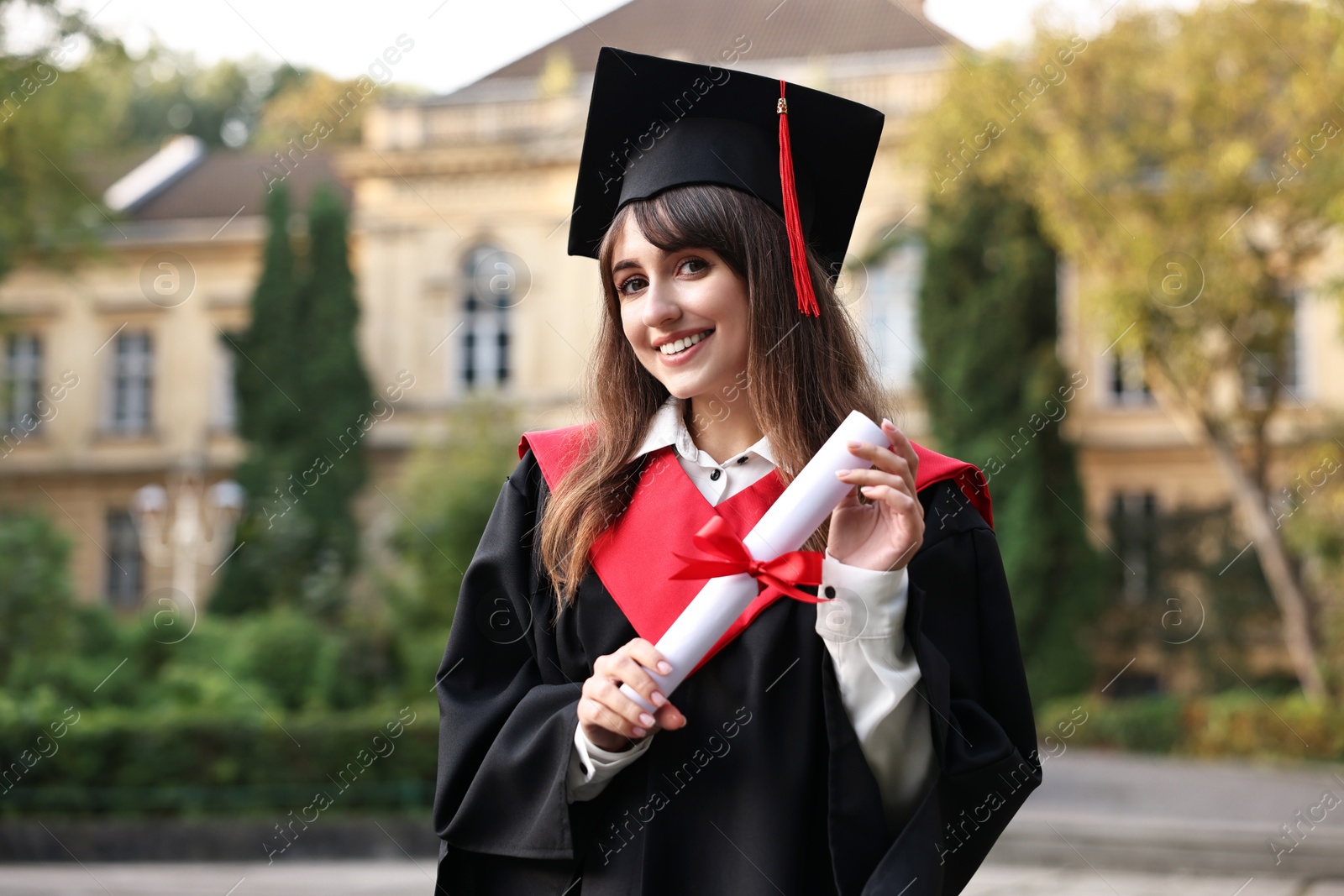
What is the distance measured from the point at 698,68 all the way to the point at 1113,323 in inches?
600

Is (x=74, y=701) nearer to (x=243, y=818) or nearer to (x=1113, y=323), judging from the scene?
(x=243, y=818)

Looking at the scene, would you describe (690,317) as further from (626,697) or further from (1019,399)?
(1019,399)

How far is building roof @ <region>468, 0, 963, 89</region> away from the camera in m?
25.0

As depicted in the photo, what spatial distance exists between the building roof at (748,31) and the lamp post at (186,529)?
10.2m

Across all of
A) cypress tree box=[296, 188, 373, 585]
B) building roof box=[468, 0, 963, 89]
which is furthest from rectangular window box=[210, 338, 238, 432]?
building roof box=[468, 0, 963, 89]

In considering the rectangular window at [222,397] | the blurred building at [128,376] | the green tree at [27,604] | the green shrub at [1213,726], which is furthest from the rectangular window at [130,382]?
the green shrub at [1213,726]

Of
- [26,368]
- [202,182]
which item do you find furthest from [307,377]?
[26,368]

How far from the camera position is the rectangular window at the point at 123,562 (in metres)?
29.3

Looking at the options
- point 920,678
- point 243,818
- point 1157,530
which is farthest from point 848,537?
point 1157,530

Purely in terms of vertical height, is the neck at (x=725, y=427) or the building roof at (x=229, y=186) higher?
the building roof at (x=229, y=186)

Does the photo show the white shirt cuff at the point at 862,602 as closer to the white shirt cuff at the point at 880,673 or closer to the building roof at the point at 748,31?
the white shirt cuff at the point at 880,673

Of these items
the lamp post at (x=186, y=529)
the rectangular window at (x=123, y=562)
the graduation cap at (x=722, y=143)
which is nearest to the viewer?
the graduation cap at (x=722, y=143)

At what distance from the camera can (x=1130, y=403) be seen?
26141mm

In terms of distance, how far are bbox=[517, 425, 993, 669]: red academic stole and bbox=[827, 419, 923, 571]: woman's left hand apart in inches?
6.0
